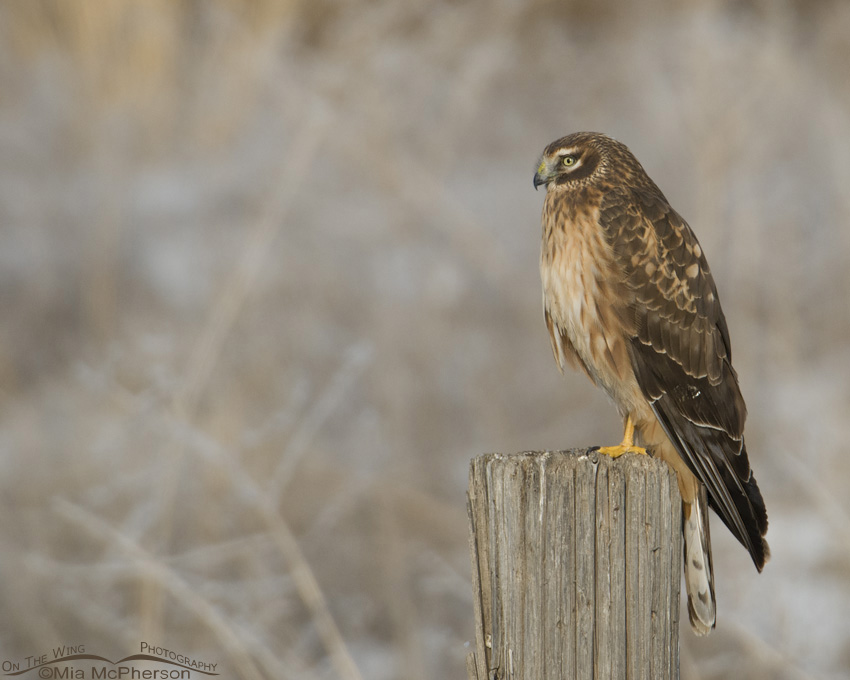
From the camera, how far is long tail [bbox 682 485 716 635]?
303cm

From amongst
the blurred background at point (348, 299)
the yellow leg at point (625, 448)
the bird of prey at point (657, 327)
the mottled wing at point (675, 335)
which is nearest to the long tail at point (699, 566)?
the bird of prey at point (657, 327)

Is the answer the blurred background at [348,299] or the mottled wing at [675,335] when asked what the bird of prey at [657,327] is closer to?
the mottled wing at [675,335]

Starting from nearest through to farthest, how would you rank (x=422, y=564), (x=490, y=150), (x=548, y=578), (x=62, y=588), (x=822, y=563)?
(x=548, y=578) → (x=62, y=588) → (x=422, y=564) → (x=822, y=563) → (x=490, y=150)

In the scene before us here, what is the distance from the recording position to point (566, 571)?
2.11 m

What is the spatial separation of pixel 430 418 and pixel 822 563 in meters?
2.63

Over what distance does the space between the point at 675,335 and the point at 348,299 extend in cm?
433

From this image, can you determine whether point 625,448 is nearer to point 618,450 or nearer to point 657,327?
point 618,450


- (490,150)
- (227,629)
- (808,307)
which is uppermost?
(490,150)

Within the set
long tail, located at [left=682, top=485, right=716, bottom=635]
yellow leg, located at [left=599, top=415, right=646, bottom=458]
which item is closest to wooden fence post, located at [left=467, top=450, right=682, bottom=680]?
yellow leg, located at [left=599, top=415, right=646, bottom=458]

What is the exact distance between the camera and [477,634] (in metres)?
2.20

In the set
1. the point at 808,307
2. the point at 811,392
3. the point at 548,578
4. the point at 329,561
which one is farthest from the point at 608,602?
the point at 808,307

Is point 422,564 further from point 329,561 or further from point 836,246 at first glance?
point 836,246

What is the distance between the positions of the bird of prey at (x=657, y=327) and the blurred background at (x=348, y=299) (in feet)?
2.36

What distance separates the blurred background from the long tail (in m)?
0.48
